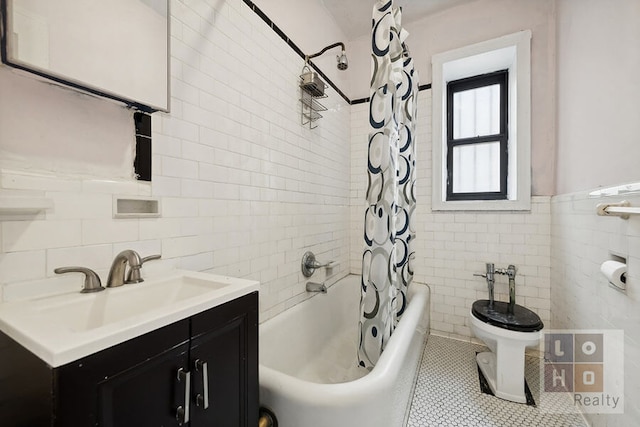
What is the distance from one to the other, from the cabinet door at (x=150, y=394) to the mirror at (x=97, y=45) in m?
0.83

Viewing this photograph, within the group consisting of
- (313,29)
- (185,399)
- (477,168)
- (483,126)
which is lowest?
(185,399)

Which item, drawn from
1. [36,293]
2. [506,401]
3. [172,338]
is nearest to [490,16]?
[506,401]

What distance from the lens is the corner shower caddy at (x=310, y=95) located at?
185 cm

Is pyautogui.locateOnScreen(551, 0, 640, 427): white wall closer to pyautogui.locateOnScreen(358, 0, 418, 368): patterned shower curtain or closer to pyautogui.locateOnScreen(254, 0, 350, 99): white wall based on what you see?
pyautogui.locateOnScreen(358, 0, 418, 368): patterned shower curtain

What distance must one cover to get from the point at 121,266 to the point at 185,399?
49 centimetres

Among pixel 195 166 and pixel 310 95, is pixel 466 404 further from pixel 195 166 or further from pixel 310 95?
pixel 310 95

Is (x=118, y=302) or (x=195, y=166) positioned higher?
(x=195, y=166)

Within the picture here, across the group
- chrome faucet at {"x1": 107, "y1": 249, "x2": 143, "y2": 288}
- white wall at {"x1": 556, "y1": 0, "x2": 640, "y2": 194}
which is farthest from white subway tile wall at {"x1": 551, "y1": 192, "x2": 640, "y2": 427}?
chrome faucet at {"x1": 107, "y1": 249, "x2": 143, "y2": 288}

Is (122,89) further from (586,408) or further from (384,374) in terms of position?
(586,408)

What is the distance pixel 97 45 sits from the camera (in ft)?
2.70

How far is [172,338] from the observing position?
0.64 metres

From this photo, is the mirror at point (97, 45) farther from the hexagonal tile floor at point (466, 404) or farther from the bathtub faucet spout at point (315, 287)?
the hexagonal tile floor at point (466, 404)

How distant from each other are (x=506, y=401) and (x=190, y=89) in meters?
2.43

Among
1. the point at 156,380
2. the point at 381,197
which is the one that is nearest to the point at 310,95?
the point at 381,197
